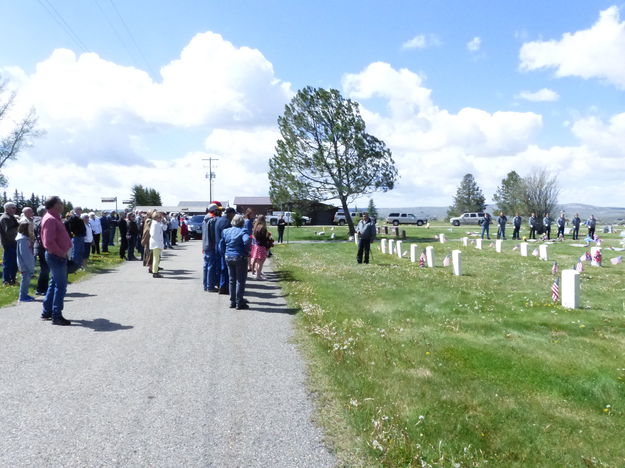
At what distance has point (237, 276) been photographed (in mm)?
9844

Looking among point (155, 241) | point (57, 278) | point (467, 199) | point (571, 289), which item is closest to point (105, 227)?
point (155, 241)

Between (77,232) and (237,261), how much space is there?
5.17 metres

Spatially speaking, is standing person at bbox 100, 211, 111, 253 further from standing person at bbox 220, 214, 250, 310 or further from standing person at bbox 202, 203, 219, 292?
standing person at bbox 220, 214, 250, 310

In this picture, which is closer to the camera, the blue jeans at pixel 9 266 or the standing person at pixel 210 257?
the standing person at pixel 210 257

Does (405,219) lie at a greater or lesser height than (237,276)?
greater

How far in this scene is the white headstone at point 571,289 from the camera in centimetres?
1015

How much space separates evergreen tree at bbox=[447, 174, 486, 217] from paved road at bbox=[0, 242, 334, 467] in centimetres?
9997

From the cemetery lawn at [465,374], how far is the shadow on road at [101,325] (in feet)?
9.31

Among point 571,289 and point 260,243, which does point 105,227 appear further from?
point 571,289

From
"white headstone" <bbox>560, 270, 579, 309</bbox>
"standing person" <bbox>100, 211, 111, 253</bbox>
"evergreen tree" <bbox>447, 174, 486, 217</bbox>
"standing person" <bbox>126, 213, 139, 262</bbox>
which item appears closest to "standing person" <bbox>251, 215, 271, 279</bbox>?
"standing person" <bbox>126, 213, 139, 262</bbox>

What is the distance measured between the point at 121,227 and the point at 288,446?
17563 mm

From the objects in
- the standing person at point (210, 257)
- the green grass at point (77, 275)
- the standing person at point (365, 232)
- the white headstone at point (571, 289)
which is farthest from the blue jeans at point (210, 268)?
the white headstone at point (571, 289)

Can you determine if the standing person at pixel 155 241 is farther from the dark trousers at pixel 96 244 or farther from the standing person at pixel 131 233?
the dark trousers at pixel 96 244

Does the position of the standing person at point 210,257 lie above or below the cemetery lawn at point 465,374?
above
